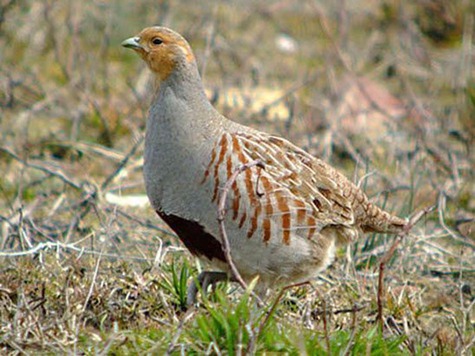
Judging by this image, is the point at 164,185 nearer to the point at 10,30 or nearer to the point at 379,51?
the point at 10,30

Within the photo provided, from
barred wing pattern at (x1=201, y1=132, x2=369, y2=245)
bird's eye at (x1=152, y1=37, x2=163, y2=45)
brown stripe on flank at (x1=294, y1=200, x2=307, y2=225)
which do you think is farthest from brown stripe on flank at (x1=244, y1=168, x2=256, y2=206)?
bird's eye at (x1=152, y1=37, x2=163, y2=45)

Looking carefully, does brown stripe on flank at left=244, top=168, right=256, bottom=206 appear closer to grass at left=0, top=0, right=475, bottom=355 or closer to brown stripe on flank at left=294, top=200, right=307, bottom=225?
brown stripe on flank at left=294, top=200, right=307, bottom=225

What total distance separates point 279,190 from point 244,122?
361 cm

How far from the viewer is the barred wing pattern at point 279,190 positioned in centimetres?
406

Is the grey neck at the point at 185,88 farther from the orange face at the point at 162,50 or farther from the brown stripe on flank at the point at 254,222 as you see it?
the brown stripe on flank at the point at 254,222

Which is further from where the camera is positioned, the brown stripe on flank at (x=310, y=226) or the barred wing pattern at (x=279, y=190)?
the brown stripe on flank at (x=310, y=226)

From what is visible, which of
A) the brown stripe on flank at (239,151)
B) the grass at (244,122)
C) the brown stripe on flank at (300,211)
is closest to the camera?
the grass at (244,122)

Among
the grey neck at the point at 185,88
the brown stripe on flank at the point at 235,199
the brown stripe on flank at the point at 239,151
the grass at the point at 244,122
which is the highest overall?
the grey neck at the point at 185,88

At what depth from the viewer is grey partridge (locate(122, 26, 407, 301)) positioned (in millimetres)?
4051

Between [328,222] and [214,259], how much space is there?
636 mm

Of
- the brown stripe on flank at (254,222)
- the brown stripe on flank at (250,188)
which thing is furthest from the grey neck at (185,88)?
the brown stripe on flank at (254,222)

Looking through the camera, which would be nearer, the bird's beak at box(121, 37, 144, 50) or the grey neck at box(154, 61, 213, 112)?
the grey neck at box(154, 61, 213, 112)

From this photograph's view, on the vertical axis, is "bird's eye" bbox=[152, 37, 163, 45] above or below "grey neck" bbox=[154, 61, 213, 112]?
above

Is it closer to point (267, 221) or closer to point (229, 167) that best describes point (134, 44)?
point (229, 167)
